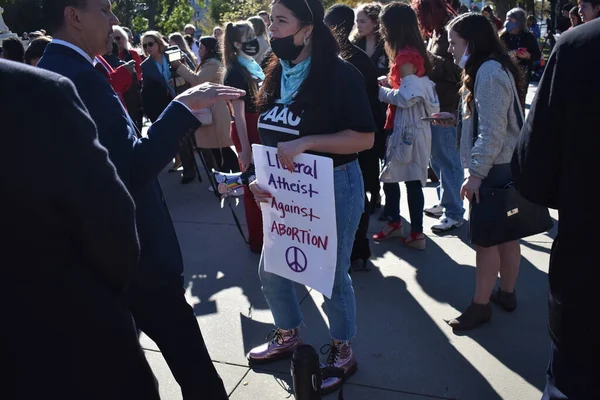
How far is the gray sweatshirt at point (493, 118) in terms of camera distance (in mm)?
3066

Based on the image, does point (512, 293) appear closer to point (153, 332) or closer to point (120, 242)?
point (153, 332)

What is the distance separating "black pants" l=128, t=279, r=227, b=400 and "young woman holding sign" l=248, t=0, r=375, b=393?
0.77 metres

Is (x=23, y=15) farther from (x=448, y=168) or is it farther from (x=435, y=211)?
(x=448, y=168)

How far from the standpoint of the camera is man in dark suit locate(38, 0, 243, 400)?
2117 mm

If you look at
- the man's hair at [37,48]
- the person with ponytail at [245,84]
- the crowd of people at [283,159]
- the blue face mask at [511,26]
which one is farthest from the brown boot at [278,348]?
the blue face mask at [511,26]

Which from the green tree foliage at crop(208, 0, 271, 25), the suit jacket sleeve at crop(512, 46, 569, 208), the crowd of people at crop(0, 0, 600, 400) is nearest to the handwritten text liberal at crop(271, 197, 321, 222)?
the crowd of people at crop(0, 0, 600, 400)

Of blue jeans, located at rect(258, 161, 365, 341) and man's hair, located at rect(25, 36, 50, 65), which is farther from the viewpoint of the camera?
man's hair, located at rect(25, 36, 50, 65)

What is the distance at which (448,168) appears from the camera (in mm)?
5383

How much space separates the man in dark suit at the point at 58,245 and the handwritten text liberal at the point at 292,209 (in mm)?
1333

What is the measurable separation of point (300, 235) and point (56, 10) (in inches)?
57.7

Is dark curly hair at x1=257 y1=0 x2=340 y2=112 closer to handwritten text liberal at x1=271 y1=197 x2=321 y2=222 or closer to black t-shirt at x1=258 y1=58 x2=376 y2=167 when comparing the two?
black t-shirt at x1=258 y1=58 x2=376 y2=167

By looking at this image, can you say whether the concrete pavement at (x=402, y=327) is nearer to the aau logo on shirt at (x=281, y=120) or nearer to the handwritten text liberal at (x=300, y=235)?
the handwritten text liberal at (x=300, y=235)

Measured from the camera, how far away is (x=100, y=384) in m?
1.50

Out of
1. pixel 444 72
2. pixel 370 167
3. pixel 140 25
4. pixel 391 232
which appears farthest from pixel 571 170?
pixel 140 25
